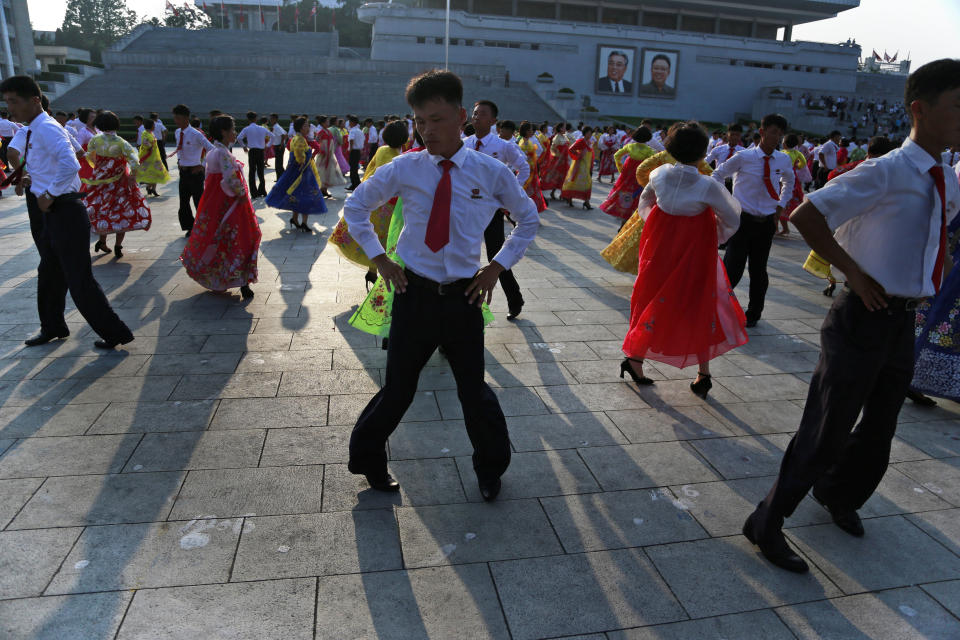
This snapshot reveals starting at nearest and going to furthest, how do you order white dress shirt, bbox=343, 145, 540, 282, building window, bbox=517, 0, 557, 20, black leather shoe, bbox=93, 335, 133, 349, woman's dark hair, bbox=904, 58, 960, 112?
woman's dark hair, bbox=904, 58, 960, 112
white dress shirt, bbox=343, 145, 540, 282
black leather shoe, bbox=93, 335, 133, 349
building window, bbox=517, 0, 557, 20

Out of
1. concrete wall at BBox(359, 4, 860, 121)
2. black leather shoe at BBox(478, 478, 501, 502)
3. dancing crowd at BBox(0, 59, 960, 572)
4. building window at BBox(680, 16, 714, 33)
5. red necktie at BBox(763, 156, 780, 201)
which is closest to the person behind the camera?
dancing crowd at BBox(0, 59, 960, 572)

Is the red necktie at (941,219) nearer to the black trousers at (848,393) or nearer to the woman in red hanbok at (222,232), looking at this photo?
the black trousers at (848,393)

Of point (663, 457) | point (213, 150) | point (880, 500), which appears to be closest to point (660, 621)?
point (663, 457)

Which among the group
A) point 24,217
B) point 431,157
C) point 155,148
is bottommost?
point 24,217

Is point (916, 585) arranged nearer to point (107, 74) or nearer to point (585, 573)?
point (585, 573)

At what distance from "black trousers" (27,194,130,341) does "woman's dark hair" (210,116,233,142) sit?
170 cm

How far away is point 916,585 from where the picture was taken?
2543 millimetres

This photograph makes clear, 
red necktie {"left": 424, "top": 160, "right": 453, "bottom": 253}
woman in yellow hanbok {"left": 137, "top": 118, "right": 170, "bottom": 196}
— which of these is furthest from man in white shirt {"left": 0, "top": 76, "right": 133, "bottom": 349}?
woman in yellow hanbok {"left": 137, "top": 118, "right": 170, "bottom": 196}

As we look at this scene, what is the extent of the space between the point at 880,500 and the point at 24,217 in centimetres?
1155

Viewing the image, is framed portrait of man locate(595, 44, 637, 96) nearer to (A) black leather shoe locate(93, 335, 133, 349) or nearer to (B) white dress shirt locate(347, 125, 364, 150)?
(B) white dress shirt locate(347, 125, 364, 150)

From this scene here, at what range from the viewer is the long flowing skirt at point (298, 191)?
9.53m

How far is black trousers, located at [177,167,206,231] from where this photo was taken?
339 inches

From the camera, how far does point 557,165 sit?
1384 centimetres

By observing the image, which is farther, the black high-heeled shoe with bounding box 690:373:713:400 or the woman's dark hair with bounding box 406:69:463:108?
the black high-heeled shoe with bounding box 690:373:713:400
